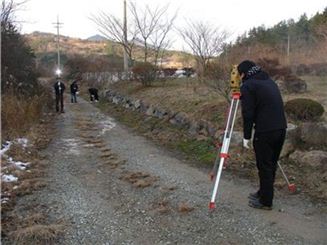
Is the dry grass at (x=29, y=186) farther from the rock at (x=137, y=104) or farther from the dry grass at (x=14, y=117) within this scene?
the rock at (x=137, y=104)

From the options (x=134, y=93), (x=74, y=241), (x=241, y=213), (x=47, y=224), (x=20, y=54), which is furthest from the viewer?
(x=134, y=93)

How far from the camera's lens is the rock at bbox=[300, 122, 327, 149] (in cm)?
815

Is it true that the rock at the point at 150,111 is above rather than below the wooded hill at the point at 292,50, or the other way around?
below

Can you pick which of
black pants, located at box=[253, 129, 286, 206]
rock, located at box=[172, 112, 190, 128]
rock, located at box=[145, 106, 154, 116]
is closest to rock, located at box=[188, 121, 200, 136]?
rock, located at box=[172, 112, 190, 128]

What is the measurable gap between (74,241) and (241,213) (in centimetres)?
227

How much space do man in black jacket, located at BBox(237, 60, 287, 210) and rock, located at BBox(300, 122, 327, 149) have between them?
2821mm

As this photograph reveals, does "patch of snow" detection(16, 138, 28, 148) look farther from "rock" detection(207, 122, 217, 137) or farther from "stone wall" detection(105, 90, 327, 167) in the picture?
"rock" detection(207, 122, 217, 137)

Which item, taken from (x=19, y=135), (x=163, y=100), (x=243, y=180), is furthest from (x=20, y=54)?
(x=243, y=180)

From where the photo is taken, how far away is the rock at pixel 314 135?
8148mm

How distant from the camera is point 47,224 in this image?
17.2 feet

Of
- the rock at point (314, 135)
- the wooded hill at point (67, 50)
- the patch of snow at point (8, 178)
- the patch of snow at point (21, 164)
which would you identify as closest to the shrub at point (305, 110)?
the rock at point (314, 135)

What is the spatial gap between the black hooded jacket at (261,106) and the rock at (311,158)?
2246 mm

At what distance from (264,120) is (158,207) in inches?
76.4

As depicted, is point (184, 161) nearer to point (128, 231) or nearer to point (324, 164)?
point (324, 164)
